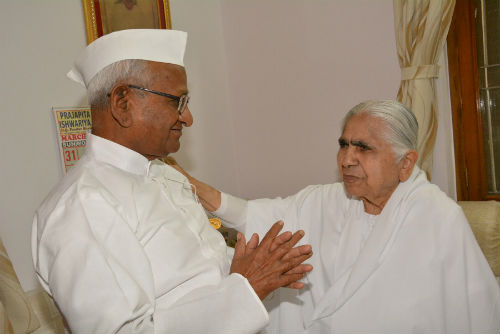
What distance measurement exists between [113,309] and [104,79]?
82 centimetres

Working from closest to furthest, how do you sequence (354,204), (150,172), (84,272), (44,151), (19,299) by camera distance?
(84,272)
(150,172)
(19,299)
(354,204)
(44,151)

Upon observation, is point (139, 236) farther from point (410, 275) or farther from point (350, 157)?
point (410, 275)

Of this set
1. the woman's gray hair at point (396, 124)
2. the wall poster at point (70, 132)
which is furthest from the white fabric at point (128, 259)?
the wall poster at point (70, 132)

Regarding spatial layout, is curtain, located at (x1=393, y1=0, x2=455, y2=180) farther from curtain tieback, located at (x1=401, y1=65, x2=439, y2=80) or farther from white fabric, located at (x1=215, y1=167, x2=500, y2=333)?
white fabric, located at (x1=215, y1=167, x2=500, y2=333)

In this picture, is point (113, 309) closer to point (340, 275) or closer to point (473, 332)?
point (340, 275)

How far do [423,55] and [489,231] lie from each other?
4.21 feet

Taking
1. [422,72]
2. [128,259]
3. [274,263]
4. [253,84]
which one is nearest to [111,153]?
[128,259]

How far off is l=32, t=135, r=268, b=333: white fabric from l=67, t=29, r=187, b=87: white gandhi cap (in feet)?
0.93

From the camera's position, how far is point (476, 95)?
3293mm

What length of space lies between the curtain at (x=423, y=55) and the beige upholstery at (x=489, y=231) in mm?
474

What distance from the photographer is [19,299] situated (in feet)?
6.67

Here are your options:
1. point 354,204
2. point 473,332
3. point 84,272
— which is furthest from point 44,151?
point 473,332

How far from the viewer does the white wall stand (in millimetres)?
2510

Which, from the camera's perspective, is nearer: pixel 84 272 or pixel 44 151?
pixel 84 272
